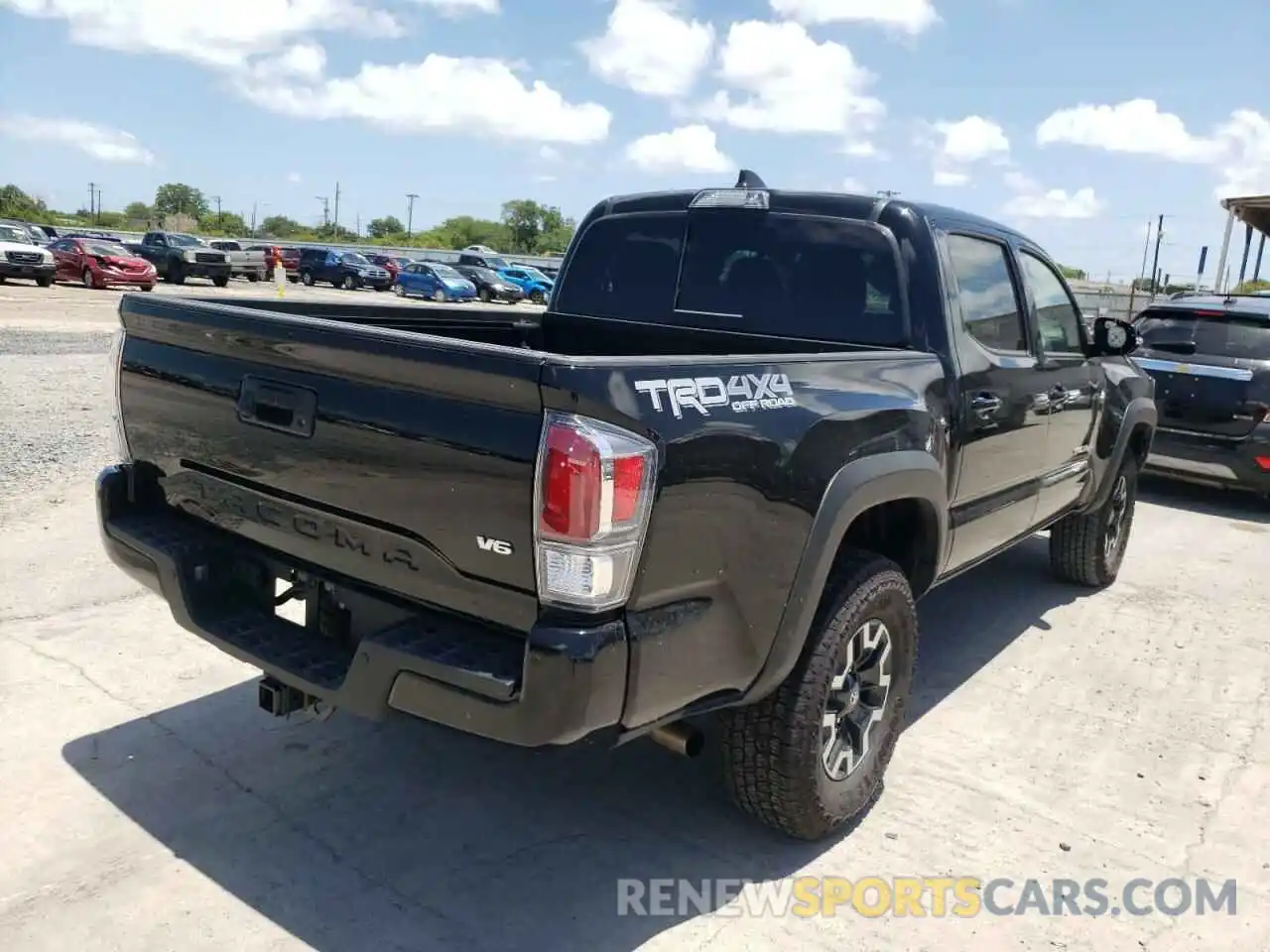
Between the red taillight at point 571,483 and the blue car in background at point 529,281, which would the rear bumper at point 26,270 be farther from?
the red taillight at point 571,483

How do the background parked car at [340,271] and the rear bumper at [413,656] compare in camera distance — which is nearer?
the rear bumper at [413,656]

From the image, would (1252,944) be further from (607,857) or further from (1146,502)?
(1146,502)

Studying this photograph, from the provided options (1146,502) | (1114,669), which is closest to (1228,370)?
(1146,502)

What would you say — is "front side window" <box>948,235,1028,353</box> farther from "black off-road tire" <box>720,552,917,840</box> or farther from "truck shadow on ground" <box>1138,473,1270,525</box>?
"truck shadow on ground" <box>1138,473,1270,525</box>

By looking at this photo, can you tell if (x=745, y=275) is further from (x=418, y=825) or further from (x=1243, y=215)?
(x=1243, y=215)

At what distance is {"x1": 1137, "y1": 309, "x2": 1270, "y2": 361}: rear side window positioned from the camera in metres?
8.58

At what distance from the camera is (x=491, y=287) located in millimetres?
37406

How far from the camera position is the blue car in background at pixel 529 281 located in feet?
135

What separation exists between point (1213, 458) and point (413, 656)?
795 cm

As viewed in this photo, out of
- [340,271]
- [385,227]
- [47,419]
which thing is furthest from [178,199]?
[47,419]

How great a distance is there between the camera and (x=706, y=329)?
4.20 metres

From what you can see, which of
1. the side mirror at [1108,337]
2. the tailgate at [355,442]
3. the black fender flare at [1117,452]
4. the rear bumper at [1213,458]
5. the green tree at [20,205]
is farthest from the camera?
the green tree at [20,205]

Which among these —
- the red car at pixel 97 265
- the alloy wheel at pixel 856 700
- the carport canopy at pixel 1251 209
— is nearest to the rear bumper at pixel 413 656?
the alloy wheel at pixel 856 700

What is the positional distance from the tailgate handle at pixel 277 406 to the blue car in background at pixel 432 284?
110 feet
